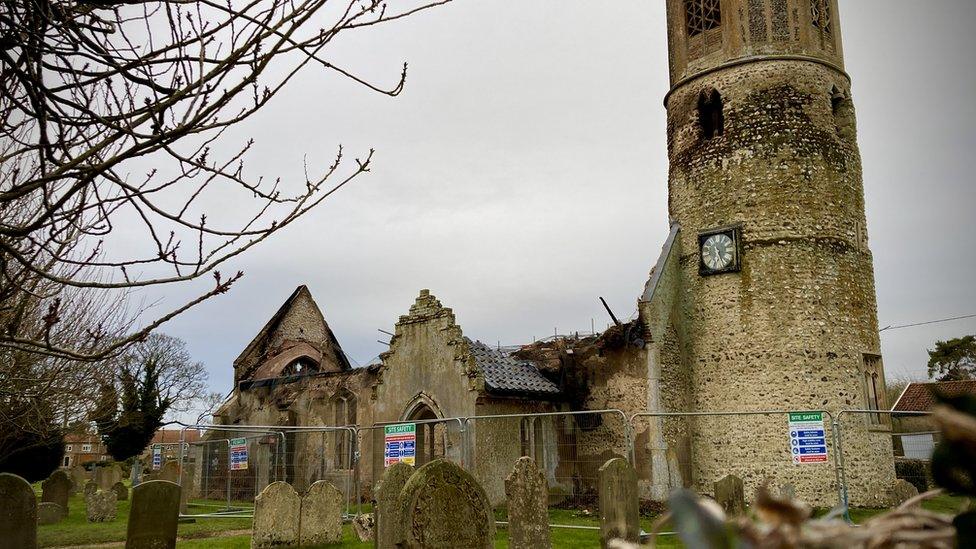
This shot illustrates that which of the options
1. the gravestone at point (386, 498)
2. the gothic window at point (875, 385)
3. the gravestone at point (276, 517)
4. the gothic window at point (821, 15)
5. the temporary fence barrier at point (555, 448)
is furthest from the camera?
the gothic window at point (821, 15)

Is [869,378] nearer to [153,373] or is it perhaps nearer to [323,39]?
[323,39]

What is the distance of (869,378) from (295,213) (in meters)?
16.9

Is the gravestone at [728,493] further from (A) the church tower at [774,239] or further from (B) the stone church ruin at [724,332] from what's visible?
(A) the church tower at [774,239]

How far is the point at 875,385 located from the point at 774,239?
425 centimetres

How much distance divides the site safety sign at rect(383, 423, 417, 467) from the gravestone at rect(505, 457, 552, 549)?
4.81 m

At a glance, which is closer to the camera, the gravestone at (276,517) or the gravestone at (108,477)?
the gravestone at (276,517)

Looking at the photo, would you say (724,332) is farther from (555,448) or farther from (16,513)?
(16,513)

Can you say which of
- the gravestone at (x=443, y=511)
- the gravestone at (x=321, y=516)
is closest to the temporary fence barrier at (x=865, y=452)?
the gravestone at (x=321, y=516)

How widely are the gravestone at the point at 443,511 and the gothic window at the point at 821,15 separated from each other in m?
16.4

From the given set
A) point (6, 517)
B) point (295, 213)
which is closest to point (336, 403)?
point (6, 517)

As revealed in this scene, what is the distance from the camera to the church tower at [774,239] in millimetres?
17062

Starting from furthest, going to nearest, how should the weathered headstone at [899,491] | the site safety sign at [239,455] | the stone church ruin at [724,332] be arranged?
the site safety sign at [239,455], the stone church ruin at [724,332], the weathered headstone at [899,491]

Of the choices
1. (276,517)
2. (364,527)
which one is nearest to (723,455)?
(364,527)

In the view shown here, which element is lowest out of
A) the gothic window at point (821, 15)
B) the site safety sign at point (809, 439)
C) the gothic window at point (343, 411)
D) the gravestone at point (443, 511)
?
the gravestone at point (443, 511)
